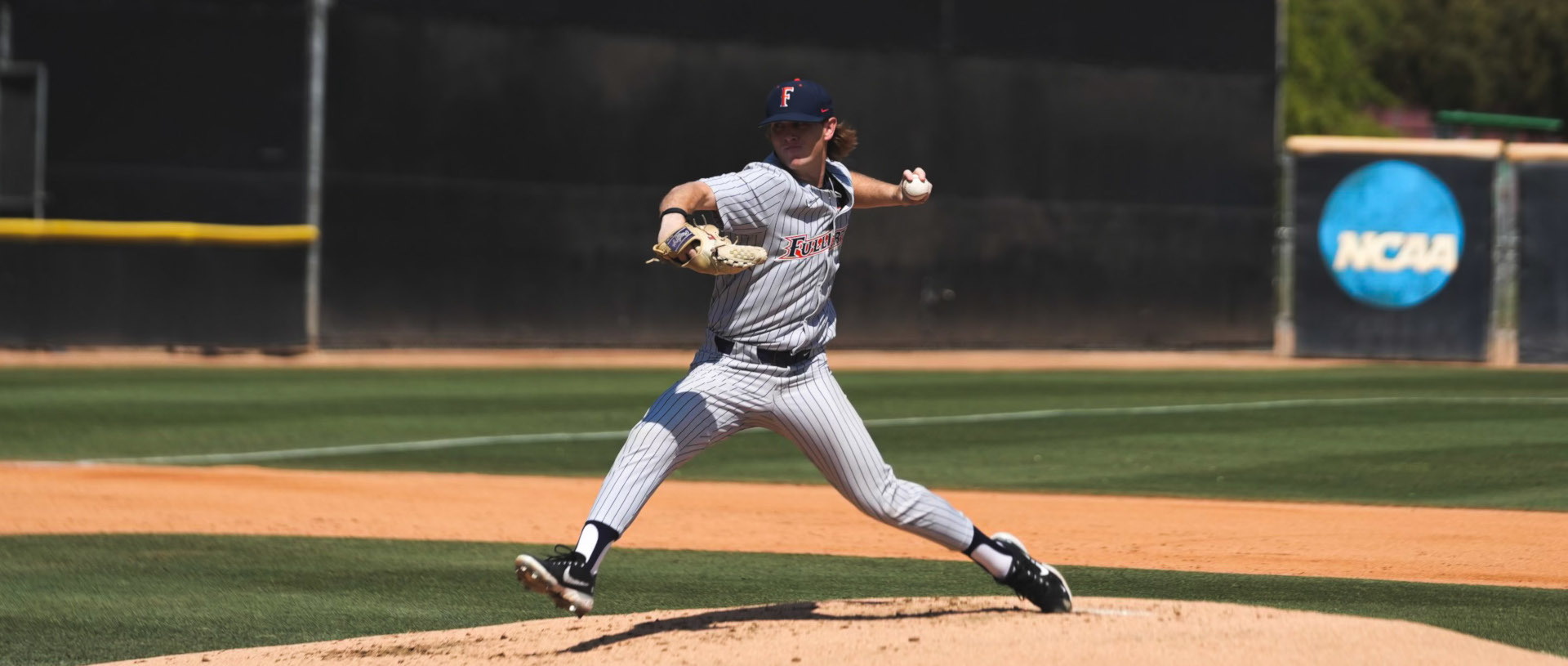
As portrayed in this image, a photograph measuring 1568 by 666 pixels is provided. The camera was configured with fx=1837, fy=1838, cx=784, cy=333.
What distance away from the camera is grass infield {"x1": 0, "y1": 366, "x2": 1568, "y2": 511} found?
37.9ft

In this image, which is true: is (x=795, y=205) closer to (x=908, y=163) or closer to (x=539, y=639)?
(x=539, y=639)

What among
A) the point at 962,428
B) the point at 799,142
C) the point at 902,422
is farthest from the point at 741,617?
the point at 902,422

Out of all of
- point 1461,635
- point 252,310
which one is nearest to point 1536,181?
point 252,310

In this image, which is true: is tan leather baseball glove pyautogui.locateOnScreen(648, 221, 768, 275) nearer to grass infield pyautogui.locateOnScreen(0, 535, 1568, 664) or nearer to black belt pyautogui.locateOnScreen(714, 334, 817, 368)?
black belt pyautogui.locateOnScreen(714, 334, 817, 368)

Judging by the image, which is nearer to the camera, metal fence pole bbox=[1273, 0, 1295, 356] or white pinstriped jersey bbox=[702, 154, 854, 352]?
white pinstriped jersey bbox=[702, 154, 854, 352]

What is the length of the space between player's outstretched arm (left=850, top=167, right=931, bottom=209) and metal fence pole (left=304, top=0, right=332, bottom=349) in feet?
45.6

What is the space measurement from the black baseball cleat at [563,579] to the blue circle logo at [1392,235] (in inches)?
642

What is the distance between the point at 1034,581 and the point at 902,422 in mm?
8552

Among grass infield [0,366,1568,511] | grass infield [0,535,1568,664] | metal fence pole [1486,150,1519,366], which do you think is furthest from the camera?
metal fence pole [1486,150,1519,366]

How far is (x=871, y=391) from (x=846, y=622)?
1107cm

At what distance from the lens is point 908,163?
22047 mm

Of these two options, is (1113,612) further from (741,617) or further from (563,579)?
(563,579)

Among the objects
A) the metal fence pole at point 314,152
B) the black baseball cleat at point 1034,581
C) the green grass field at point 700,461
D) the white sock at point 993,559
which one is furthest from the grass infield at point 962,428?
the white sock at point 993,559

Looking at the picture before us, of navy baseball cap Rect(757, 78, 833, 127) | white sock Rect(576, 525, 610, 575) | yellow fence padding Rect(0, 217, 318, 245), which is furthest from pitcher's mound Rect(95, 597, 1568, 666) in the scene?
yellow fence padding Rect(0, 217, 318, 245)
